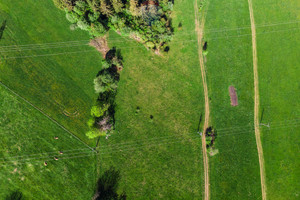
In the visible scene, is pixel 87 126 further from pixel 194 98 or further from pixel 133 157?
pixel 194 98

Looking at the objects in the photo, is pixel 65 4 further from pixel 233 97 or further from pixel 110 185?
pixel 233 97

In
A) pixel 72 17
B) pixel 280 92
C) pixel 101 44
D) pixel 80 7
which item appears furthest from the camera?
pixel 280 92

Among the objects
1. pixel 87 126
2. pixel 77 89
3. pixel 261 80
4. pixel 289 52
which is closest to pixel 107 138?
pixel 87 126

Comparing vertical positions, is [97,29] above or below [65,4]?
below

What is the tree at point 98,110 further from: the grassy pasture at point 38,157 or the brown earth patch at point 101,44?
the brown earth patch at point 101,44

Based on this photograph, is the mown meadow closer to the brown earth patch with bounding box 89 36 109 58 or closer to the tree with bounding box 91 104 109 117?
the brown earth patch with bounding box 89 36 109 58

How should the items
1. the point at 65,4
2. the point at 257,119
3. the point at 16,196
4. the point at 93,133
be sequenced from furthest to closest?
1. the point at 257,119
2. the point at 16,196
3. the point at 93,133
4. the point at 65,4

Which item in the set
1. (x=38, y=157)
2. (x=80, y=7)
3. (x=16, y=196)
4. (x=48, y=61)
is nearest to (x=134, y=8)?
(x=80, y=7)
